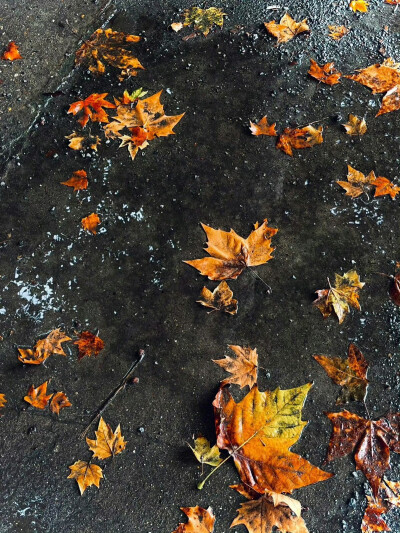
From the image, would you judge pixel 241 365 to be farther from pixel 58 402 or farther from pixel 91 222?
pixel 91 222

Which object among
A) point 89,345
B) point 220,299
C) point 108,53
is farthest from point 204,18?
point 89,345

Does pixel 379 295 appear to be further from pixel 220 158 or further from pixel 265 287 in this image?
pixel 220 158

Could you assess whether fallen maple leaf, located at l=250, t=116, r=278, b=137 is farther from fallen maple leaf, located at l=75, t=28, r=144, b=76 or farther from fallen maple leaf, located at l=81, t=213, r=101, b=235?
fallen maple leaf, located at l=81, t=213, r=101, b=235

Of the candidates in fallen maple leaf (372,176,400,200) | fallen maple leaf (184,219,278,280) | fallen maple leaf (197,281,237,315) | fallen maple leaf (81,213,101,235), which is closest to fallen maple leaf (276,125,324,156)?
fallen maple leaf (372,176,400,200)

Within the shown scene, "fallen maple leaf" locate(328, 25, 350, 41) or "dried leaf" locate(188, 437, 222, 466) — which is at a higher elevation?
"fallen maple leaf" locate(328, 25, 350, 41)

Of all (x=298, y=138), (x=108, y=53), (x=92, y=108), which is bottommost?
(x=298, y=138)
